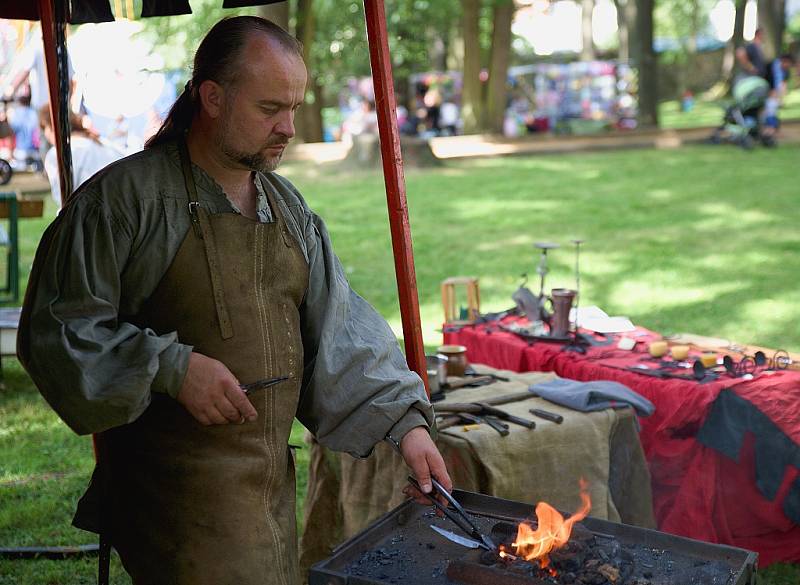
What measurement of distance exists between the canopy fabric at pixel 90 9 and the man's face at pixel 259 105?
122 cm

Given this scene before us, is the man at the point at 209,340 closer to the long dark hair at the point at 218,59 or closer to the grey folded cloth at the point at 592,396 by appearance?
the long dark hair at the point at 218,59

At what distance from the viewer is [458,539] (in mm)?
2400

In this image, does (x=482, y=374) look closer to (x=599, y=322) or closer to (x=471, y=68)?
(x=599, y=322)

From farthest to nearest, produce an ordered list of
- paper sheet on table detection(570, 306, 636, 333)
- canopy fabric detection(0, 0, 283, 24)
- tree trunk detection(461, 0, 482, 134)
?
tree trunk detection(461, 0, 482, 134)
paper sheet on table detection(570, 306, 636, 333)
canopy fabric detection(0, 0, 283, 24)

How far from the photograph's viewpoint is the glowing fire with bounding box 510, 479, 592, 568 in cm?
228

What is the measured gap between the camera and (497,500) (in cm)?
249

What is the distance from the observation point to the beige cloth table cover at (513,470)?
3418 mm

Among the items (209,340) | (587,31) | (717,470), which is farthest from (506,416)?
(587,31)

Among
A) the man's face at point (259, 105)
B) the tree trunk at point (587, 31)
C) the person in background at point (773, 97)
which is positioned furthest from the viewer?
the tree trunk at point (587, 31)

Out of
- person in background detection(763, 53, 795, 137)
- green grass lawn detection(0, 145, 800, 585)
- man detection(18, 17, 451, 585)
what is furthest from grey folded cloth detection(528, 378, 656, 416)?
person in background detection(763, 53, 795, 137)

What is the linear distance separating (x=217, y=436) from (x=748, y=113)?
49.7 feet

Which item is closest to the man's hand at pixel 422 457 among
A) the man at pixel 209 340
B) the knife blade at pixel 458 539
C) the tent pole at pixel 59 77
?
the man at pixel 209 340

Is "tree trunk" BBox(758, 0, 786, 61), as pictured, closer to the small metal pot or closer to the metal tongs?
the small metal pot

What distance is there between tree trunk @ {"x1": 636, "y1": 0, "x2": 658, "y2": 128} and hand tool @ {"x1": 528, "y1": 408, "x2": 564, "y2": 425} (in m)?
17.0
